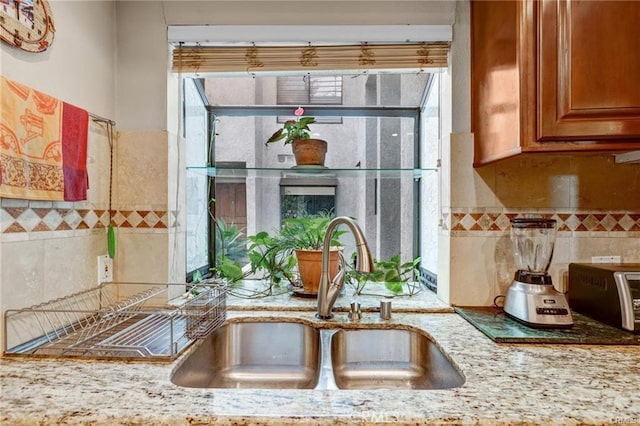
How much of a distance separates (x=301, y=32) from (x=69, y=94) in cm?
85

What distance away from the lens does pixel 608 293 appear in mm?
1059

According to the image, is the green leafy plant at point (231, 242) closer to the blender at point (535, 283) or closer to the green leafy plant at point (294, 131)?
the green leafy plant at point (294, 131)

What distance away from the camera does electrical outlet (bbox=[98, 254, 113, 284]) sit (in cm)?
121

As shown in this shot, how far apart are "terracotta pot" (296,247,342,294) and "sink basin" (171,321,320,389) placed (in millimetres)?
212

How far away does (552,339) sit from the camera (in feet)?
3.14

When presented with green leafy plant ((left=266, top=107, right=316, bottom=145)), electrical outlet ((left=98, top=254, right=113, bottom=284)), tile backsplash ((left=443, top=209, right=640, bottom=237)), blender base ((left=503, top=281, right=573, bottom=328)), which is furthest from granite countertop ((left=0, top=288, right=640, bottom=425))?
green leafy plant ((left=266, top=107, right=316, bottom=145))

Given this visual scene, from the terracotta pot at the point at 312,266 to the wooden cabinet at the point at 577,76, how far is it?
755 mm

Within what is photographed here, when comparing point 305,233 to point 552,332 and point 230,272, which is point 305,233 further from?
point 552,332

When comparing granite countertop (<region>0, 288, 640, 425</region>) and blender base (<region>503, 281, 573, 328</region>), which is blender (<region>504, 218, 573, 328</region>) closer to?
blender base (<region>503, 281, 573, 328</region>)

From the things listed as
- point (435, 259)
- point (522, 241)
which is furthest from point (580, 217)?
point (435, 259)

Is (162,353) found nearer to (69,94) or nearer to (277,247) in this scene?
(277,247)

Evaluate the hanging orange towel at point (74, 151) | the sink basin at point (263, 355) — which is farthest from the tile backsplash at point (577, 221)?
the hanging orange towel at point (74, 151)

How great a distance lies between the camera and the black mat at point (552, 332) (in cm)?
96

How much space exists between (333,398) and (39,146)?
1026 millimetres
